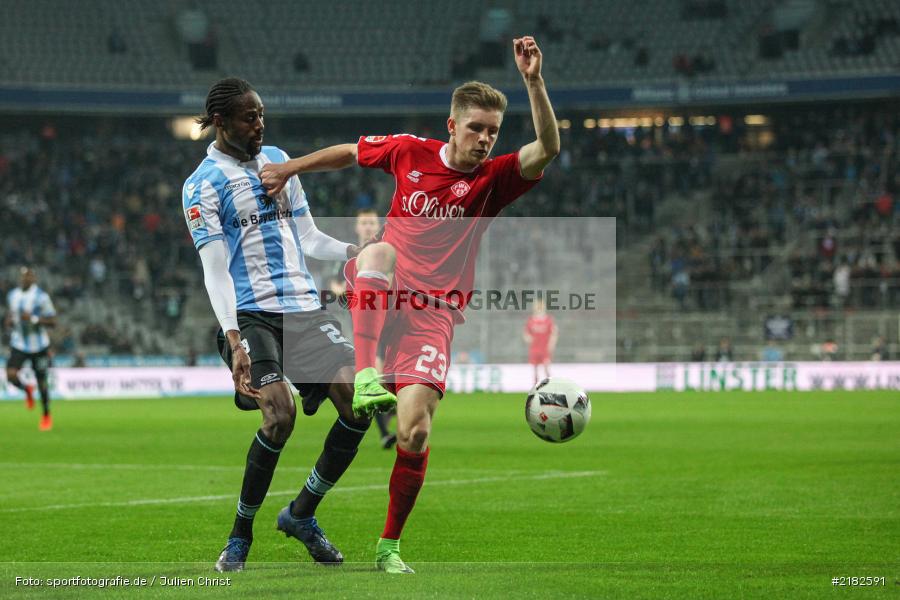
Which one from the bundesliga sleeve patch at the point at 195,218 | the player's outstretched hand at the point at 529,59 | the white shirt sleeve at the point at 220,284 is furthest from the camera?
the bundesliga sleeve patch at the point at 195,218

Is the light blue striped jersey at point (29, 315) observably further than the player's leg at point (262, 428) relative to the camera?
Yes

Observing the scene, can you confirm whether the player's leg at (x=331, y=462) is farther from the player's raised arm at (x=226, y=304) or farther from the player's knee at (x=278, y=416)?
the player's raised arm at (x=226, y=304)

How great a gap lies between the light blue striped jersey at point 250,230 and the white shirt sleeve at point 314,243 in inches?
10.6

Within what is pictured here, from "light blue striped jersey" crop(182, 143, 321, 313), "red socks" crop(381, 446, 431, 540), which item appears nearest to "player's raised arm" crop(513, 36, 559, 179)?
"light blue striped jersey" crop(182, 143, 321, 313)

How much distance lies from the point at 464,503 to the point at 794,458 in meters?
5.34

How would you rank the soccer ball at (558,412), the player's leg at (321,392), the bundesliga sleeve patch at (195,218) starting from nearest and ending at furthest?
1. the bundesliga sleeve patch at (195,218)
2. the player's leg at (321,392)
3. the soccer ball at (558,412)

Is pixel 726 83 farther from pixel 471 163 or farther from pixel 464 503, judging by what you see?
pixel 471 163

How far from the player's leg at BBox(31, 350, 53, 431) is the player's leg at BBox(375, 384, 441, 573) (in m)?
13.8

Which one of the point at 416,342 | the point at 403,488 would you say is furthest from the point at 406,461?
the point at 416,342

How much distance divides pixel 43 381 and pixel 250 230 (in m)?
13.6

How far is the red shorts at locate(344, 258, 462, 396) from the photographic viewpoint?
21.6ft

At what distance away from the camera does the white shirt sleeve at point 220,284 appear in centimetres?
668

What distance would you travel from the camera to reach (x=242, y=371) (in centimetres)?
657

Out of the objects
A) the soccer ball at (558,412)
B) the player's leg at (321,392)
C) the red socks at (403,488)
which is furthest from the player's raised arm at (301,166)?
the soccer ball at (558,412)
